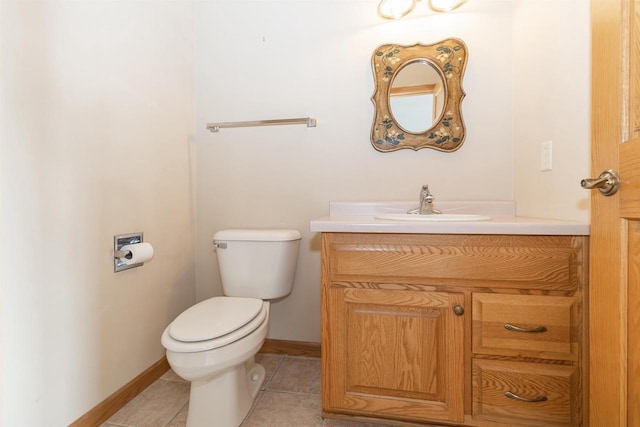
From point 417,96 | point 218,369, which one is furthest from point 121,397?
point 417,96

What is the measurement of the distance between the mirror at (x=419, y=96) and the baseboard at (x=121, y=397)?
62.8 inches

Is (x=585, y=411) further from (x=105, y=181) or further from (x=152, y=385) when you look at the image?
(x=105, y=181)

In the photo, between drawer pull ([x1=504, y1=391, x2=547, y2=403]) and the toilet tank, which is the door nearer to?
drawer pull ([x1=504, y1=391, x2=547, y2=403])

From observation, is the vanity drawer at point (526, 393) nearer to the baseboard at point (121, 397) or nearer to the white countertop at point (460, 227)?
the white countertop at point (460, 227)

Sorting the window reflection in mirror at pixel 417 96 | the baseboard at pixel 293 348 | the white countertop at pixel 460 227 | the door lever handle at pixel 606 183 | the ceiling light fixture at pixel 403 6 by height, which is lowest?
the baseboard at pixel 293 348

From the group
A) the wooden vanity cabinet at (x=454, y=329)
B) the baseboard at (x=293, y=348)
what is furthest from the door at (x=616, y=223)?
the baseboard at (x=293, y=348)

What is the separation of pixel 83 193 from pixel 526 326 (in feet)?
5.28

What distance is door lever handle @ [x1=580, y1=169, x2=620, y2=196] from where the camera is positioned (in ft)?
2.35

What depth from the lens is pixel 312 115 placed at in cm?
167

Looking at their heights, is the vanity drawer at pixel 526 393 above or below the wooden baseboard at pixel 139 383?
above

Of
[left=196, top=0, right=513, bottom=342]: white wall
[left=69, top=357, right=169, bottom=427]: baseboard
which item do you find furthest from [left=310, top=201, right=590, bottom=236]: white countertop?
[left=69, top=357, right=169, bottom=427]: baseboard

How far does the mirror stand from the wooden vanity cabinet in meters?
0.75

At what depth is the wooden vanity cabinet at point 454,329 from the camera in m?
0.92

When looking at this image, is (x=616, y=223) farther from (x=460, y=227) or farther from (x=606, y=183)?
(x=460, y=227)
